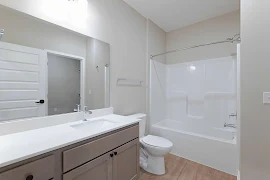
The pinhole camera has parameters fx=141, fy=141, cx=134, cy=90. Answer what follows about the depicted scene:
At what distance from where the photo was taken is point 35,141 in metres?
1.00

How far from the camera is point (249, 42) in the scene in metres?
1.44

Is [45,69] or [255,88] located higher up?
[45,69]

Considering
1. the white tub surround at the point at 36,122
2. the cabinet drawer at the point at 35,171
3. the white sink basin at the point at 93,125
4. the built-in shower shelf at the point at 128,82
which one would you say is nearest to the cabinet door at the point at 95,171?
the cabinet drawer at the point at 35,171

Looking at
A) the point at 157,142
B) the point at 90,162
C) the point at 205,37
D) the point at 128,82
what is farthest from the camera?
the point at 205,37

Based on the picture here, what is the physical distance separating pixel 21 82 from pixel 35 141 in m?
0.60

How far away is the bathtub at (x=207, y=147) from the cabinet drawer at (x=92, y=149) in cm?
130

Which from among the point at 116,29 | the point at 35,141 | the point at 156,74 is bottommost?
the point at 35,141

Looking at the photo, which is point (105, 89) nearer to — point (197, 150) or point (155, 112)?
point (155, 112)

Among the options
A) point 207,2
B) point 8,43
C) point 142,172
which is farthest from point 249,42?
point 8,43

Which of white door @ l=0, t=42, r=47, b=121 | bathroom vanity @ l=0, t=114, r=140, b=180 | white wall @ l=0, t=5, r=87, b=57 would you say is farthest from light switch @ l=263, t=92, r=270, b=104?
white door @ l=0, t=42, r=47, b=121

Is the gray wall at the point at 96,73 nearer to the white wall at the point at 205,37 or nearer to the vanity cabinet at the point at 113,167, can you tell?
the vanity cabinet at the point at 113,167

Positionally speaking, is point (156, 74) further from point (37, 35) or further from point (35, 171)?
point (35, 171)

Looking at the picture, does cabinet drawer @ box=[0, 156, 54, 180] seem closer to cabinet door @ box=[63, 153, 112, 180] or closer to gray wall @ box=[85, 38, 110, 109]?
cabinet door @ box=[63, 153, 112, 180]

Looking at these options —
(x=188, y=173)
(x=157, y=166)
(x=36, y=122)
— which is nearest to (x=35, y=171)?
(x=36, y=122)
